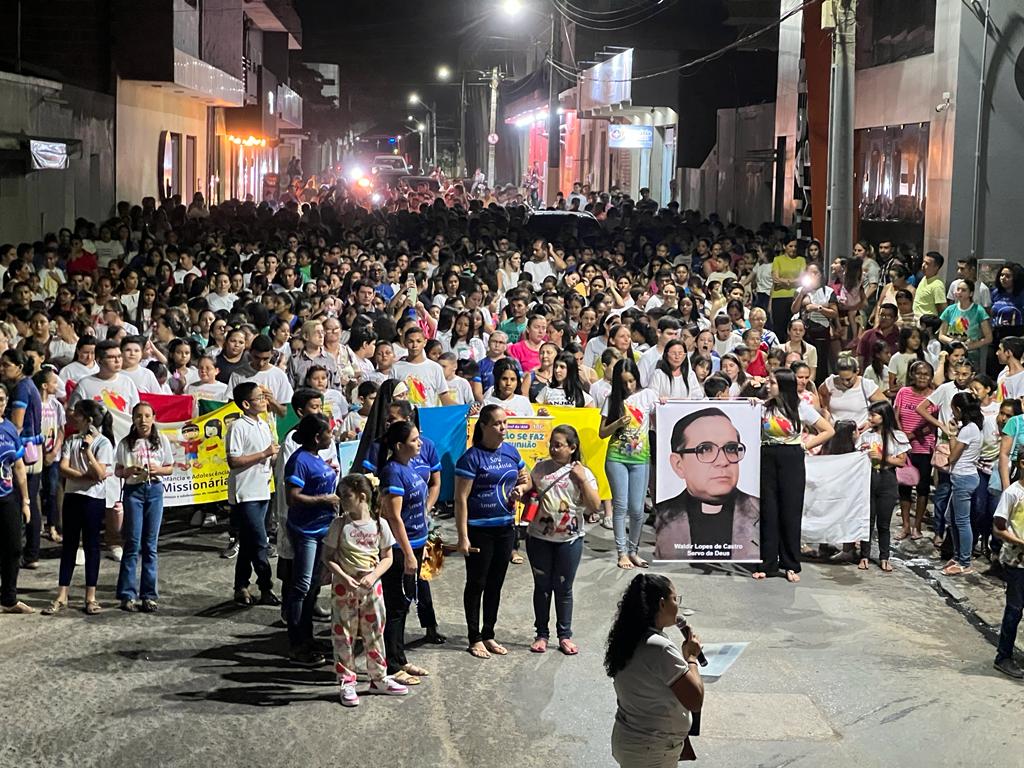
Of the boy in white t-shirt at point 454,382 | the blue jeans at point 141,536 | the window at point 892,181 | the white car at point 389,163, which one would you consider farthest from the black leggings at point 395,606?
the white car at point 389,163

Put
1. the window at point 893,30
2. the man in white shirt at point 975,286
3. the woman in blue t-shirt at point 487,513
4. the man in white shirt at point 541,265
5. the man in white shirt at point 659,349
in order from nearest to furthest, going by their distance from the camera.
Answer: the woman in blue t-shirt at point 487,513 < the man in white shirt at point 659,349 < the man in white shirt at point 975,286 < the man in white shirt at point 541,265 < the window at point 893,30

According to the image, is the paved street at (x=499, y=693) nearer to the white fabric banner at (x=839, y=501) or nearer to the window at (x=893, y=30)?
the white fabric banner at (x=839, y=501)

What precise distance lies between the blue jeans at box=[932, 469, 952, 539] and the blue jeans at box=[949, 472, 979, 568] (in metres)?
0.19

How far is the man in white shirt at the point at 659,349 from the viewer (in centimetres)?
1366

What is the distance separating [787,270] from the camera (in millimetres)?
20547

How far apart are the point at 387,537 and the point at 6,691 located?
234cm

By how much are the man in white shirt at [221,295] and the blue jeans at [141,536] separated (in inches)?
278

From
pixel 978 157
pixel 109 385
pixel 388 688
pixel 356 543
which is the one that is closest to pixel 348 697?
pixel 388 688

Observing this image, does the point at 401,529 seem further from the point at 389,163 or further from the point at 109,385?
the point at 389,163

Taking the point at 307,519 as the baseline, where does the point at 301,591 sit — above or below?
below

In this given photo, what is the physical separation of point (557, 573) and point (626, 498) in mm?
2434

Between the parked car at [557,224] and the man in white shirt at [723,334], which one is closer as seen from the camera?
the man in white shirt at [723,334]

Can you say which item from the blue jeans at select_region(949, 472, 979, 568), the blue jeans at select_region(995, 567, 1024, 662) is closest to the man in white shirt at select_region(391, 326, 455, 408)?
the blue jeans at select_region(949, 472, 979, 568)

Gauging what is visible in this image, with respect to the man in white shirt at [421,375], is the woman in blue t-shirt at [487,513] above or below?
below
